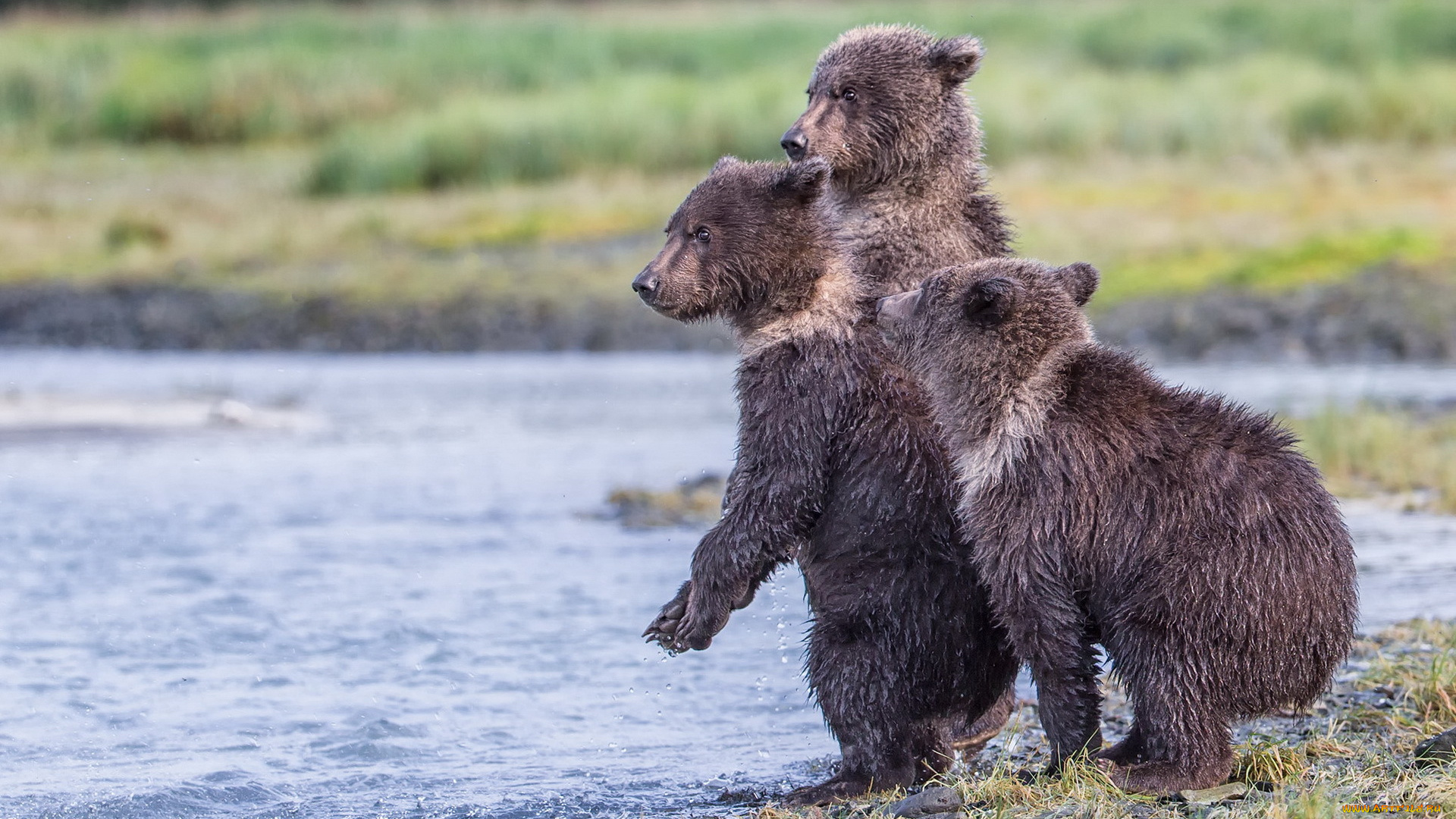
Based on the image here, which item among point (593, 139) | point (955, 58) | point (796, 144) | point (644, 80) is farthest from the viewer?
point (644, 80)

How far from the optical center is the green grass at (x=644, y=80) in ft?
98.1

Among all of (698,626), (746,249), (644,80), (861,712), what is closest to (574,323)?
(644,80)

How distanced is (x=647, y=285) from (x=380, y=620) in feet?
11.8

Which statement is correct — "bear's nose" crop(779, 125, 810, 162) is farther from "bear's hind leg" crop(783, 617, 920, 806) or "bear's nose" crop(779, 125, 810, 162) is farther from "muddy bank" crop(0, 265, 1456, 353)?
"muddy bank" crop(0, 265, 1456, 353)

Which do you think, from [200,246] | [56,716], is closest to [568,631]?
[56,716]

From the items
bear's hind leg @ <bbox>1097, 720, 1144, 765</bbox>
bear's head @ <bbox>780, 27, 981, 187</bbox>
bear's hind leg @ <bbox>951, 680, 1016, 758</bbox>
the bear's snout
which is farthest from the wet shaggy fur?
bear's hind leg @ <bbox>1097, 720, 1144, 765</bbox>

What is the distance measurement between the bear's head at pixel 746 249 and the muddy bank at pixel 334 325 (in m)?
16.3

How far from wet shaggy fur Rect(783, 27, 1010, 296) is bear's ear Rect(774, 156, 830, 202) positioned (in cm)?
55

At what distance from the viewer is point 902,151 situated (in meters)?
6.49

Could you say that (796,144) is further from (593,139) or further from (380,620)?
(593,139)

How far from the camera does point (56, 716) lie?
6996mm

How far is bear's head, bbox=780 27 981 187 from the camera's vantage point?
21.3 ft

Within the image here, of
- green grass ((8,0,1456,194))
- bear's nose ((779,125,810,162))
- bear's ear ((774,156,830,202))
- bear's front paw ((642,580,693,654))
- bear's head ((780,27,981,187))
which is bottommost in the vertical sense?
bear's front paw ((642,580,693,654))

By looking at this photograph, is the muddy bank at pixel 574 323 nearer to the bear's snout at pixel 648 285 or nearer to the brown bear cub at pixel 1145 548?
the bear's snout at pixel 648 285
